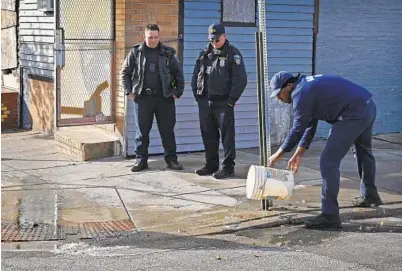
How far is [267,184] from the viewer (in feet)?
23.9

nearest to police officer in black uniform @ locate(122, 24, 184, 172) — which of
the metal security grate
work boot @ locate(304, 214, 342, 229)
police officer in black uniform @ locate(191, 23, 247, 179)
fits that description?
police officer in black uniform @ locate(191, 23, 247, 179)

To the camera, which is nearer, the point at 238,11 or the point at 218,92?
the point at 218,92

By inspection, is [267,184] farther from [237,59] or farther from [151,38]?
[151,38]

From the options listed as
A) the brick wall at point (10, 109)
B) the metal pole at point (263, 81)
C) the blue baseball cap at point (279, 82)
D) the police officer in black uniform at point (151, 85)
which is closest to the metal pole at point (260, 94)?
the metal pole at point (263, 81)

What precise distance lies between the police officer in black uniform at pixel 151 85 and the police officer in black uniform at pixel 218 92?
1.26ft

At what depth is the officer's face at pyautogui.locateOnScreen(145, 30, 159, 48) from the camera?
970 centimetres

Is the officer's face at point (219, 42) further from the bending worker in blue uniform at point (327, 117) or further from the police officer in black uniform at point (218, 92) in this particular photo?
the bending worker in blue uniform at point (327, 117)

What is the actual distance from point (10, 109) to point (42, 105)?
1009 millimetres

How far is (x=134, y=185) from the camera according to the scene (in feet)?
30.3

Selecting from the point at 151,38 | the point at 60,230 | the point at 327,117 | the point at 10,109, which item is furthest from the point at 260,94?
the point at 10,109

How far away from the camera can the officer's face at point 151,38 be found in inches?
382

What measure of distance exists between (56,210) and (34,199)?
22.0 inches

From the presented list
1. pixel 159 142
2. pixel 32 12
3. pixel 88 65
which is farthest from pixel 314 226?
pixel 32 12

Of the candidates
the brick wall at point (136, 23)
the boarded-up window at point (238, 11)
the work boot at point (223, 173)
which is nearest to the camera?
the work boot at point (223, 173)
